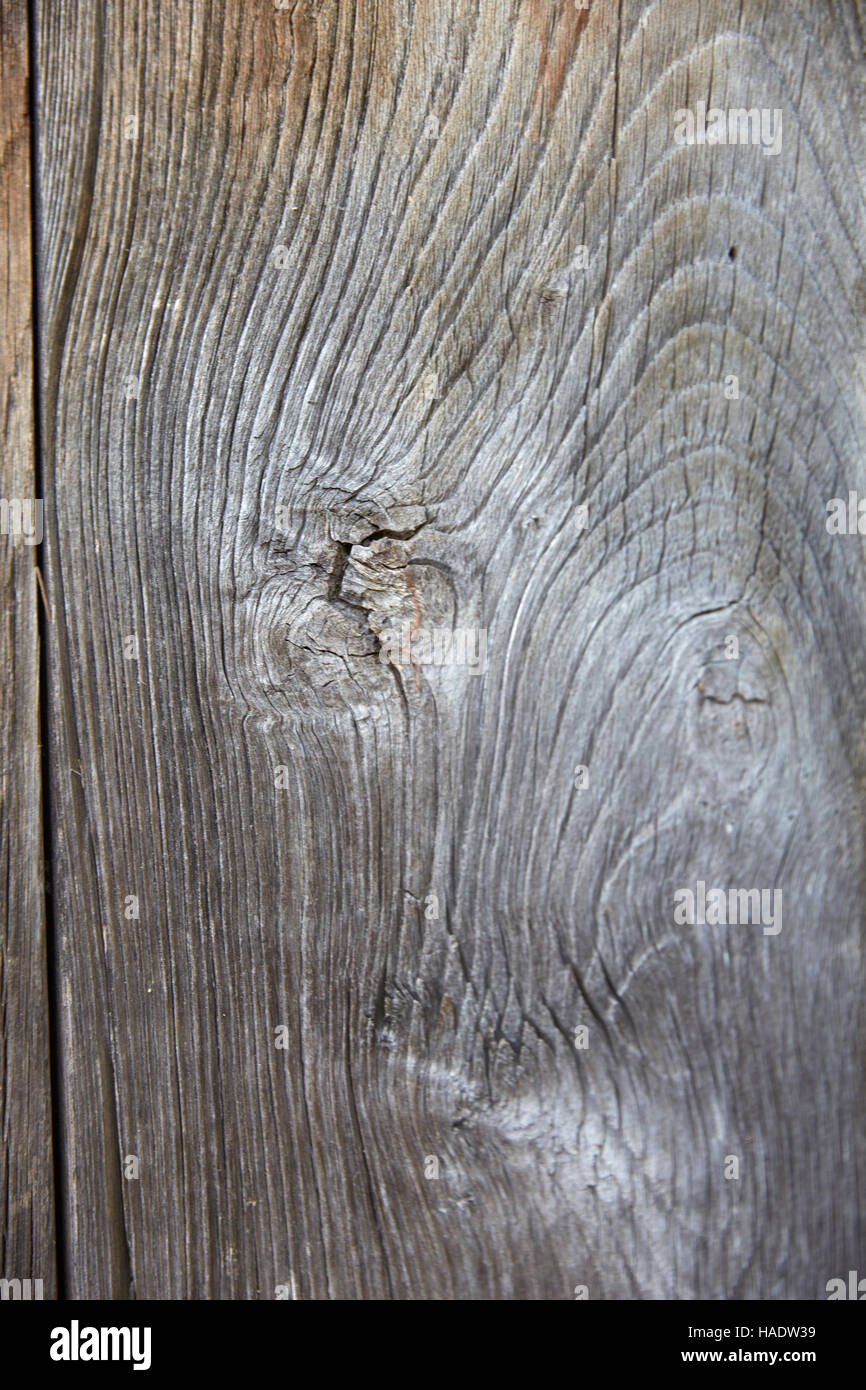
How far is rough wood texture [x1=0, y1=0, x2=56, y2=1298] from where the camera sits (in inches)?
38.7

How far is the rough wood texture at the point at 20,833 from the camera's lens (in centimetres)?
98

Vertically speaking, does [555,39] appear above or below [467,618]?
Result: above

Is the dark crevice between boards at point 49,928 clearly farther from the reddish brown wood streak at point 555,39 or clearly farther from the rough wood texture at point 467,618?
the reddish brown wood streak at point 555,39

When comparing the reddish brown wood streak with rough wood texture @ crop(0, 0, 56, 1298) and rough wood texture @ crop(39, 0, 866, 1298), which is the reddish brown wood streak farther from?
rough wood texture @ crop(0, 0, 56, 1298)

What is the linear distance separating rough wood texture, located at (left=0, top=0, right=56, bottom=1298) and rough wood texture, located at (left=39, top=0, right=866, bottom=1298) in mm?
45

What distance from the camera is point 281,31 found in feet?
3.02

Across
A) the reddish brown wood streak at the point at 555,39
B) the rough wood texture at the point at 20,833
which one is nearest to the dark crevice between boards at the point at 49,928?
the rough wood texture at the point at 20,833

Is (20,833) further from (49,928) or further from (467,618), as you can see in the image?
(467,618)

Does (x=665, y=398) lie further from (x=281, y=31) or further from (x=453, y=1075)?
(x=453, y=1075)

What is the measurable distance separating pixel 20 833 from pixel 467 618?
2.01 ft

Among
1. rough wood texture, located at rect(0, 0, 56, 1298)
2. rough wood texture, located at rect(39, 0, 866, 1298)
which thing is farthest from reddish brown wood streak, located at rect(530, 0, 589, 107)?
rough wood texture, located at rect(0, 0, 56, 1298)

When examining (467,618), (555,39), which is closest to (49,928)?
(467,618)

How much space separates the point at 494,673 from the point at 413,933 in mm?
319

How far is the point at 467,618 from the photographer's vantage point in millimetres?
932
